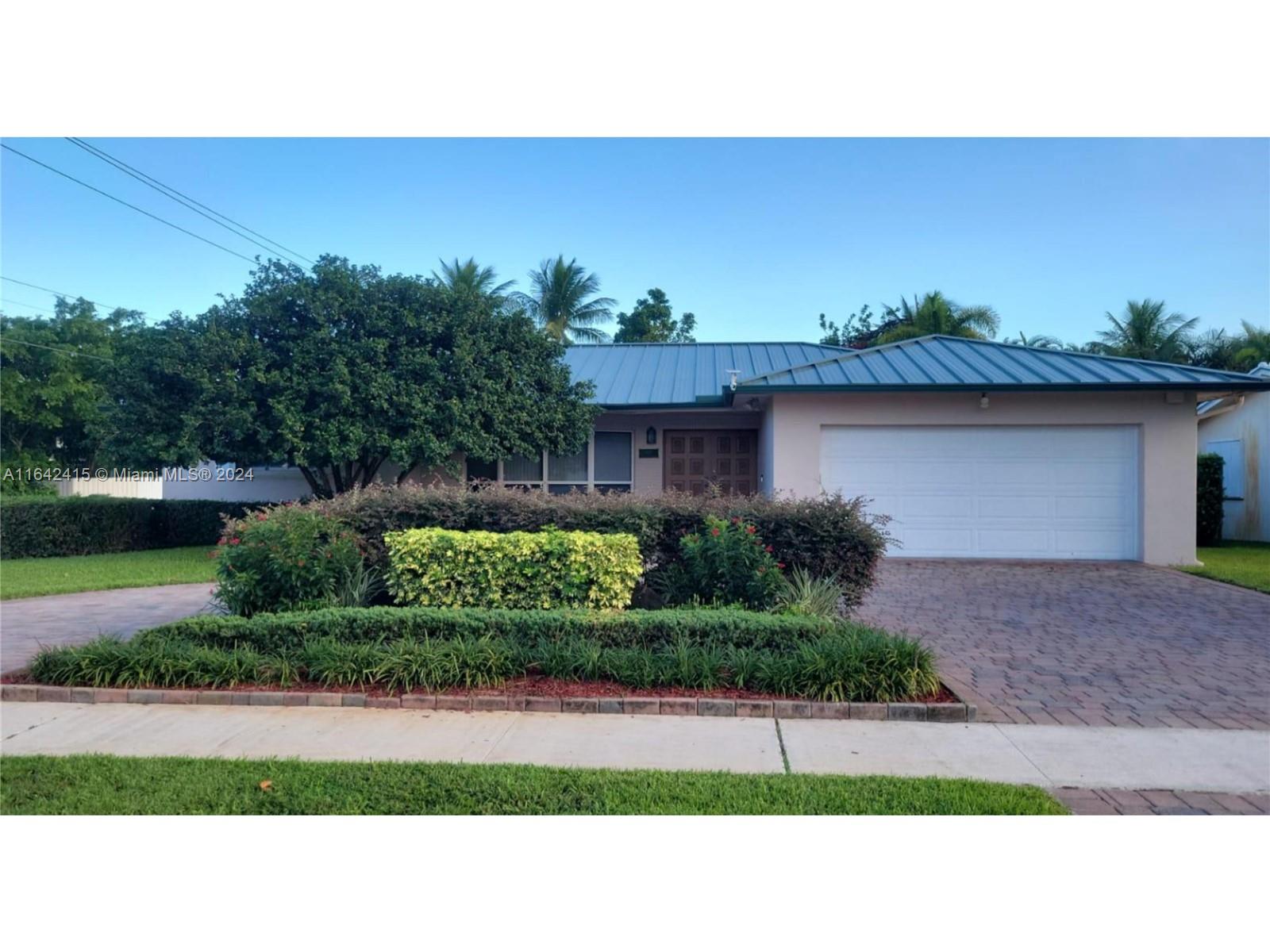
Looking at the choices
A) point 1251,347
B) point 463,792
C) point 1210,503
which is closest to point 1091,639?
point 463,792

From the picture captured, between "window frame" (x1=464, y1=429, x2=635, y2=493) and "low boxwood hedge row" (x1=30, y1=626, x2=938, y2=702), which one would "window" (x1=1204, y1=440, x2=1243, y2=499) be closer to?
"window frame" (x1=464, y1=429, x2=635, y2=493)

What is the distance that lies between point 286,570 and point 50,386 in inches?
1206

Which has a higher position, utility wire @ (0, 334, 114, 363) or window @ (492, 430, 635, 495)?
utility wire @ (0, 334, 114, 363)

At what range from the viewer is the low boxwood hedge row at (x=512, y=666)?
234 inches

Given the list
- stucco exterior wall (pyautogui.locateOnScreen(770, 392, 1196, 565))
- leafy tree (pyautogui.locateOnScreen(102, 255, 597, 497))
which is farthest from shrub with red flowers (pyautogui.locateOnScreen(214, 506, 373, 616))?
stucco exterior wall (pyautogui.locateOnScreen(770, 392, 1196, 565))

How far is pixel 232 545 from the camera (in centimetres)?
767

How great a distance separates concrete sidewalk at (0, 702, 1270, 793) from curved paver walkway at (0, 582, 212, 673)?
2.24m

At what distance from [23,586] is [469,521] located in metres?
7.64

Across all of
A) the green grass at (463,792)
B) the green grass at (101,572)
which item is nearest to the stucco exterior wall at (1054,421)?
the green grass at (101,572)

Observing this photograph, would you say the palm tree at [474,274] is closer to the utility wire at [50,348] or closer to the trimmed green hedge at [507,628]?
the utility wire at [50,348]

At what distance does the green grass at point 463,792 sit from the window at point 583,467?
506 inches

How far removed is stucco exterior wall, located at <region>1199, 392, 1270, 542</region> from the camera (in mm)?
18703

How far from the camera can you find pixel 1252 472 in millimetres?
19141

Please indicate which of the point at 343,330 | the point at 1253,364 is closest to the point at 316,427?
the point at 343,330
